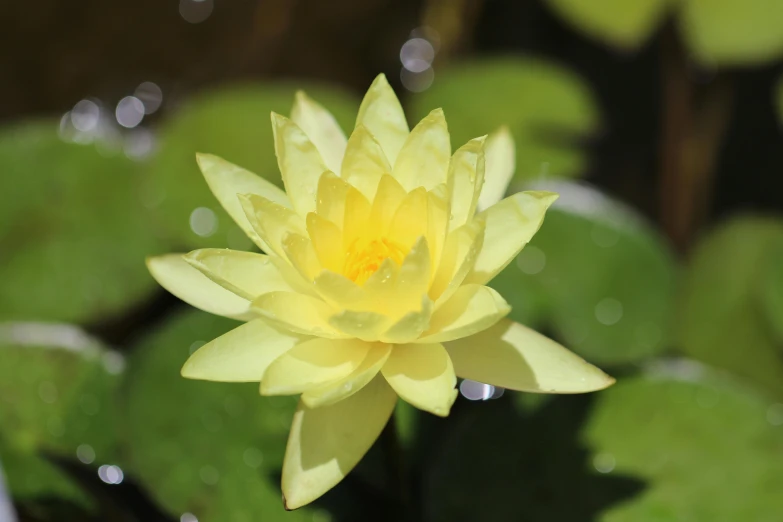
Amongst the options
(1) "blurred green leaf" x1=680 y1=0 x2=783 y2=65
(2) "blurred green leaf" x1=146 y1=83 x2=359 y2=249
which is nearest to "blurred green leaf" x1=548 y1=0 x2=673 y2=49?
(1) "blurred green leaf" x1=680 y1=0 x2=783 y2=65

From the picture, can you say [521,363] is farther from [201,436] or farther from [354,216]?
[201,436]

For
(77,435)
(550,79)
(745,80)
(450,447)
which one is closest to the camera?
(450,447)

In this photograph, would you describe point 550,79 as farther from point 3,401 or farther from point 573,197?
point 3,401

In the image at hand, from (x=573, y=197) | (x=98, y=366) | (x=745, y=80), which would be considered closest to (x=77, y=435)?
(x=98, y=366)

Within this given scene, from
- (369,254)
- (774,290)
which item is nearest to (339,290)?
(369,254)

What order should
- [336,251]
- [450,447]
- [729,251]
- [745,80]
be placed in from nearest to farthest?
[336,251]
[450,447]
[729,251]
[745,80]

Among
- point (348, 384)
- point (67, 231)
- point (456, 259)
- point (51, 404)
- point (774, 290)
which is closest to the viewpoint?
point (348, 384)
